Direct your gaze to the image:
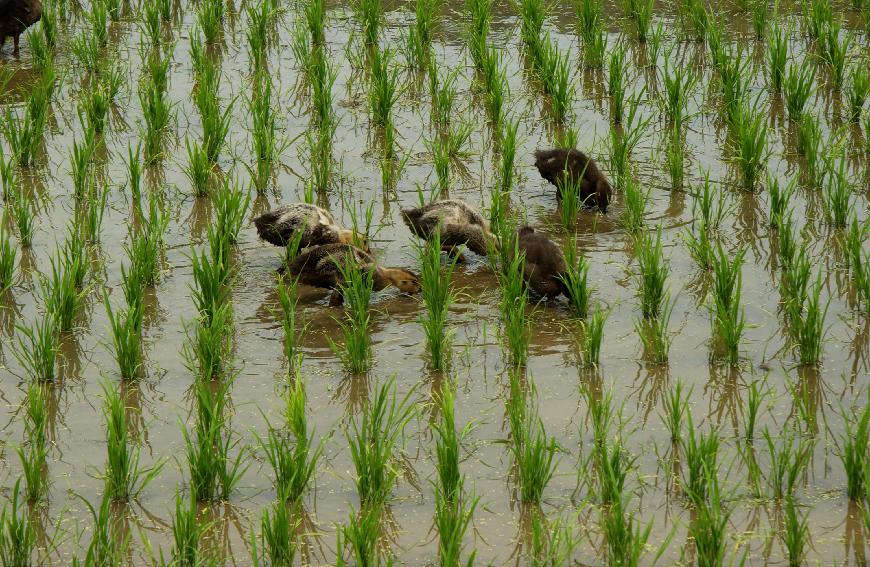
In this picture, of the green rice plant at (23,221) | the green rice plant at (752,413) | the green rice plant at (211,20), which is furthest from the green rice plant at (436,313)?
the green rice plant at (211,20)

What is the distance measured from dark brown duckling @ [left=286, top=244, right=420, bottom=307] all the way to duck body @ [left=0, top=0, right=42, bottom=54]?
14.4 ft

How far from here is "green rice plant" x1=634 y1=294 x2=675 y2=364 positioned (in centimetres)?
590

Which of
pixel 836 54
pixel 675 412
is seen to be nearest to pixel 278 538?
pixel 675 412

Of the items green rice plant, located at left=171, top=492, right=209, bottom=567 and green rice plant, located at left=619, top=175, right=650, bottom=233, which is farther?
green rice plant, located at left=619, top=175, right=650, bottom=233

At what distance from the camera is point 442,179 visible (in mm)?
7652

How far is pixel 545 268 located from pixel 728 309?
2.96 ft

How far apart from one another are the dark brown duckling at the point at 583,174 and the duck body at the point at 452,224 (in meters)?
0.61

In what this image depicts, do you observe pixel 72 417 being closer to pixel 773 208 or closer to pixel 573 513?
pixel 573 513

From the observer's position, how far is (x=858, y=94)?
341 inches

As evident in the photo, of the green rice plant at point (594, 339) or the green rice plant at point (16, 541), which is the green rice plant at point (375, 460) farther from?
the green rice plant at point (16, 541)

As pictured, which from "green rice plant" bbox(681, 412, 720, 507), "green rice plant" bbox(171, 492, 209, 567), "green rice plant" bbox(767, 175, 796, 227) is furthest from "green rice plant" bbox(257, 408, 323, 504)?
"green rice plant" bbox(767, 175, 796, 227)

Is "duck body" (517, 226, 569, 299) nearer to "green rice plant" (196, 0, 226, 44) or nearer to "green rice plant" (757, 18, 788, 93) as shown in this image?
"green rice plant" (757, 18, 788, 93)

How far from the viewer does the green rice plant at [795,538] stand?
14.2 ft

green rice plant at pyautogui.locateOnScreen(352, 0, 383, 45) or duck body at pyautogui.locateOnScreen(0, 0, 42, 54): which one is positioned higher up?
duck body at pyautogui.locateOnScreen(0, 0, 42, 54)
